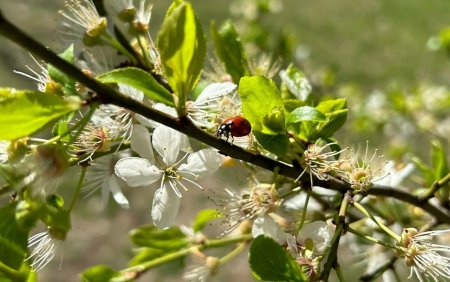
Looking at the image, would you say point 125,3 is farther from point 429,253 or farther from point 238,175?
Result: point 429,253

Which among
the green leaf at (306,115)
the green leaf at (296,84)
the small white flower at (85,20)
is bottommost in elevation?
the green leaf at (296,84)

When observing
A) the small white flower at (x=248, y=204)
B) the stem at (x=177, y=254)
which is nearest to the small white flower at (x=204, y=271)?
the stem at (x=177, y=254)

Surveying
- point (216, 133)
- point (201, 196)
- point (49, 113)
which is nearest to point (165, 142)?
point (216, 133)

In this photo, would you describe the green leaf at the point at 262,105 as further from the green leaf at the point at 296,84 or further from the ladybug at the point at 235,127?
the green leaf at the point at 296,84

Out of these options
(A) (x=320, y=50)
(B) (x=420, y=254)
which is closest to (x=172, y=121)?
(B) (x=420, y=254)

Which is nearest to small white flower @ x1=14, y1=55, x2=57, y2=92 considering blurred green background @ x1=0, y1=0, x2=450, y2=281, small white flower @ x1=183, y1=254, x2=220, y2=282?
small white flower @ x1=183, y1=254, x2=220, y2=282

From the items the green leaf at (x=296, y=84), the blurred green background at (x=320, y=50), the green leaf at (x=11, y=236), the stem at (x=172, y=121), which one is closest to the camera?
the stem at (x=172, y=121)
